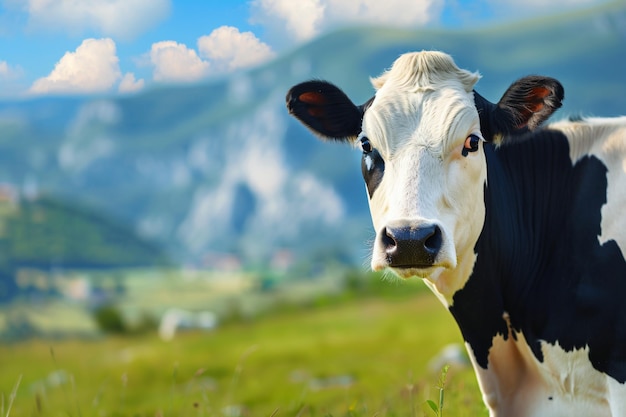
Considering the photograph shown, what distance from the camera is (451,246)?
177 inches

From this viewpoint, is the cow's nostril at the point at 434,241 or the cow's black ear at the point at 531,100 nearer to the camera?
the cow's nostril at the point at 434,241

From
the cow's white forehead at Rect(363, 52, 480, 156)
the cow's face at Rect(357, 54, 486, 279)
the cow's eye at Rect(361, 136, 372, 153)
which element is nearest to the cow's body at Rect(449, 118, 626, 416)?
the cow's face at Rect(357, 54, 486, 279)

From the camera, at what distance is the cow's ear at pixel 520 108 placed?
514 centimetres

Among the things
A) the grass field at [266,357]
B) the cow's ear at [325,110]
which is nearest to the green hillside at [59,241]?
the grass field at [266,357]

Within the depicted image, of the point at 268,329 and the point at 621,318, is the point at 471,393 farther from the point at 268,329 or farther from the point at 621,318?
the point at 268,329

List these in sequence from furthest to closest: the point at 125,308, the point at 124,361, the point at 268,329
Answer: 1. the point at 125,308
2. the point at 268,329
3. the point at 124,361

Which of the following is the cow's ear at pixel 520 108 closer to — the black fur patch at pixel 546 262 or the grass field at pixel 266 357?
the black fur patch at pixel 546 262

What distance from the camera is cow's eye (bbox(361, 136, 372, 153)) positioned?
508 cm

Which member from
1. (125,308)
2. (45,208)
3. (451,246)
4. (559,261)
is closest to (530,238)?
(559,261)

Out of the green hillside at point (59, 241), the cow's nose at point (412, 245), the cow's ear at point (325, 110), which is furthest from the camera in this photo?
the green hillside at point (59, 241)

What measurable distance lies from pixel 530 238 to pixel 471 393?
2526mm

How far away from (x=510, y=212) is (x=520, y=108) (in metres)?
0.68

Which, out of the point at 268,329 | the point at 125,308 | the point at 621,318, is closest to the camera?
the point at 621,318

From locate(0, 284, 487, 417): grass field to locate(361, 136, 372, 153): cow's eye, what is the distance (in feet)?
37.1
